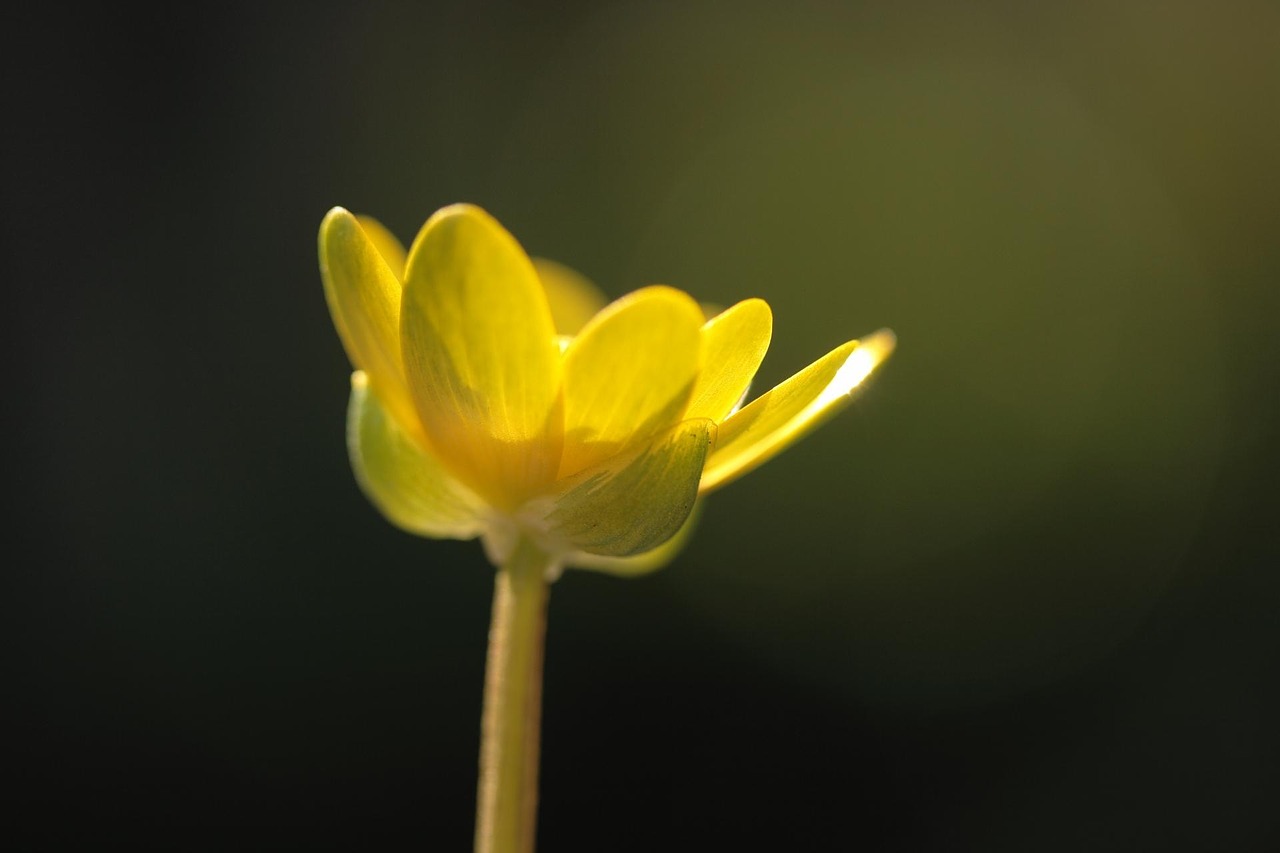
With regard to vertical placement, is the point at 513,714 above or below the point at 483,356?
below

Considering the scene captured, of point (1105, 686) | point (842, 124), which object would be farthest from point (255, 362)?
point (1105, 686)

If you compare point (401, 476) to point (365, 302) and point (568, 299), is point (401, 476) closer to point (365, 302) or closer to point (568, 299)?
point (365, 302)

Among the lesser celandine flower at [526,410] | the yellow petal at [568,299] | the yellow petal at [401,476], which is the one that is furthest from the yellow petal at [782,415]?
the yellow petal at [568,299]

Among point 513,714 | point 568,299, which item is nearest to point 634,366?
point 513,714

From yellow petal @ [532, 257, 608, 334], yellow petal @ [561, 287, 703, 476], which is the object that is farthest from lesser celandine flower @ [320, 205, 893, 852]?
yellow petal @ [532, 257, 608, 334]

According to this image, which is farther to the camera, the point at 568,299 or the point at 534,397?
the point at 568,299

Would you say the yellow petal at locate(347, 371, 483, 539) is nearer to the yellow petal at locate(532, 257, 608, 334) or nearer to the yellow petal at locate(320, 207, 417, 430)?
the yellow petal at locate(320, 207, 417, 430)

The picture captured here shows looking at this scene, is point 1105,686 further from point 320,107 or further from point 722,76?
point 320,107

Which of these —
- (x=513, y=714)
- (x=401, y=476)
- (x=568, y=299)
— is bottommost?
(x=513, y=714)

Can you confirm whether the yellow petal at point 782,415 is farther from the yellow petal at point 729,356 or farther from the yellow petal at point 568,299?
the yellow petal at point 568,299
